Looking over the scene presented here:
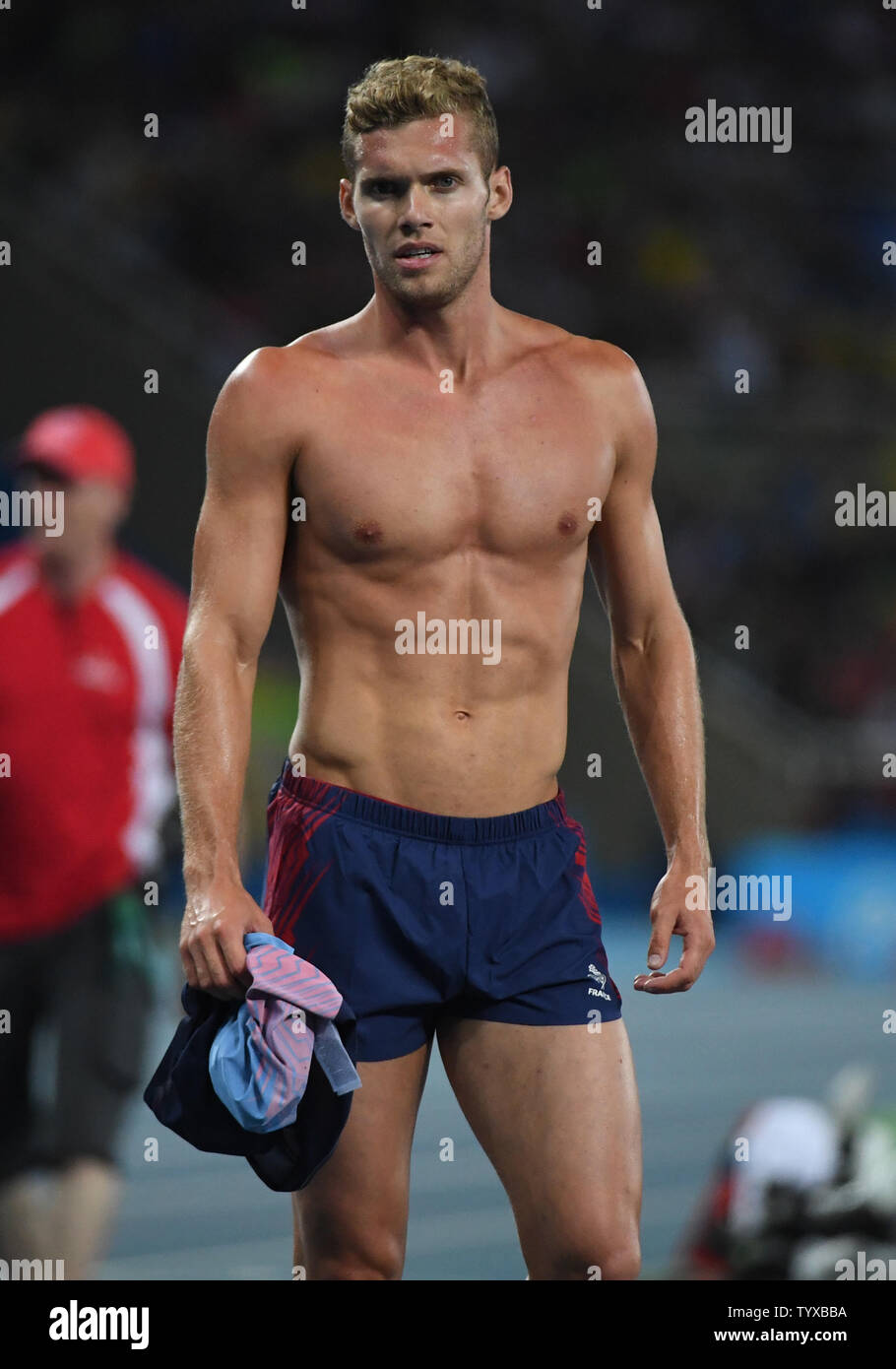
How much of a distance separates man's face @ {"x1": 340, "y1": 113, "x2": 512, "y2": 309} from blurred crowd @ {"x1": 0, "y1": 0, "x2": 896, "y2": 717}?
26.2ft

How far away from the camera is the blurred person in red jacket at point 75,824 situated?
3613 millimetres

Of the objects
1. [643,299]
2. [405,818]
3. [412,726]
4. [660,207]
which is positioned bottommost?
[405,818]

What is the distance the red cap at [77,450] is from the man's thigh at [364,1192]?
1811 mm

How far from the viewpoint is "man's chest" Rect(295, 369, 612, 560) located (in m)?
2.68

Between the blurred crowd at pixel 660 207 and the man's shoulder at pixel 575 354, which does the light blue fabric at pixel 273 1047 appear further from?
the blurred crowd at pixel 660 207

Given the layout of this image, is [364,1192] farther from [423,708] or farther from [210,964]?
[423,708]

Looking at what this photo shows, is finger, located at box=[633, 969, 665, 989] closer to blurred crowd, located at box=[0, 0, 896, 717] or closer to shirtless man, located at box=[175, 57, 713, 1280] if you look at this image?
shirtless man, located at box=[175, 57, 713, 1280]

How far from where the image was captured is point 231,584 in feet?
8.71

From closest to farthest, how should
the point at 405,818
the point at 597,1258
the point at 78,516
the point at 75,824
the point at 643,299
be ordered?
the point at 597,1258
the point at 405,818
the point at 75,824
the point at 78,516
the point at 643,299

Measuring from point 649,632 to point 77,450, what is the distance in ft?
5.27

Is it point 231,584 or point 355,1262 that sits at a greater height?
point 231,584

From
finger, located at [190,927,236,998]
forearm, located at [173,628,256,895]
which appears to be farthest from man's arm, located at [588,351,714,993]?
finger, located at [190,927,236,998]

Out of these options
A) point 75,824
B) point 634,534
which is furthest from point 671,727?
point 75,824

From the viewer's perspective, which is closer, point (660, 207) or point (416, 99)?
point (416, 99)
